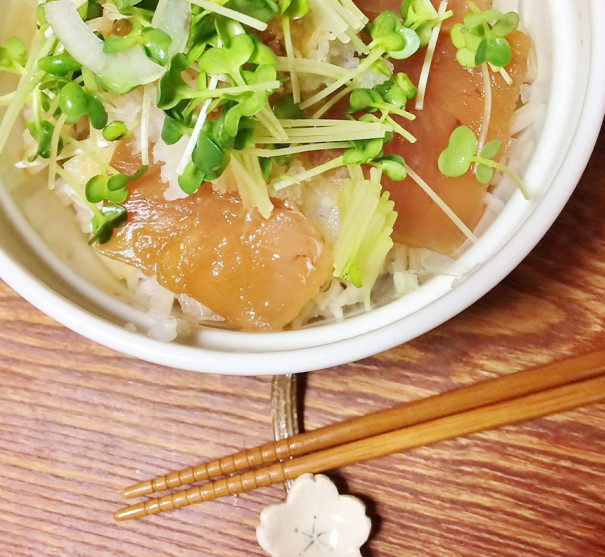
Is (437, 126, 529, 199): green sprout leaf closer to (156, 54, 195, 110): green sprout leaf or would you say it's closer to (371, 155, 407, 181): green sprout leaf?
(371, 155, 407, 181): green sprout leaf

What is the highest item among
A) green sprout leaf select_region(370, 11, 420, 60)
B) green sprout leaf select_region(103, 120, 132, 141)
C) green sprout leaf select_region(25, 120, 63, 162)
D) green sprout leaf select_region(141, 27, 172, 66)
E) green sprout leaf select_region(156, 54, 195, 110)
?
green sprout leaf select_region(370, 11, 420, 60)

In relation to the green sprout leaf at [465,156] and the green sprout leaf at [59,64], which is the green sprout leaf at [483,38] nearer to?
the green sprout leaf at [465,156]

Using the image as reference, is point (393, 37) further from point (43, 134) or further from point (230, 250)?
point (43, 134)

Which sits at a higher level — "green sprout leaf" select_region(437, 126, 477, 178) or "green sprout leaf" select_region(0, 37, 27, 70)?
"green sprout leaf" select_region(437, 126, 477, 178)

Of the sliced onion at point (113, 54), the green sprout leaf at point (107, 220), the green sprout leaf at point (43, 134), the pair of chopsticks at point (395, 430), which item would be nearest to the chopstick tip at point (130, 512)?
the pair of chopsticks at point (395, 430)

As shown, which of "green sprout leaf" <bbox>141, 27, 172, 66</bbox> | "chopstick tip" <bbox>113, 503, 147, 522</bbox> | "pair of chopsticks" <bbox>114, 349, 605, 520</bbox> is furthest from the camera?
"chopstick tip" <bbox>113, 503, 147, 522</bbox>

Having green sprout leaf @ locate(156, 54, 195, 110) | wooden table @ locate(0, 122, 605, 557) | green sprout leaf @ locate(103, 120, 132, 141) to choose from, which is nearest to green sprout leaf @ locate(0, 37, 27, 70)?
green sprout leaf @ locate(103, 120, 132, 141)
